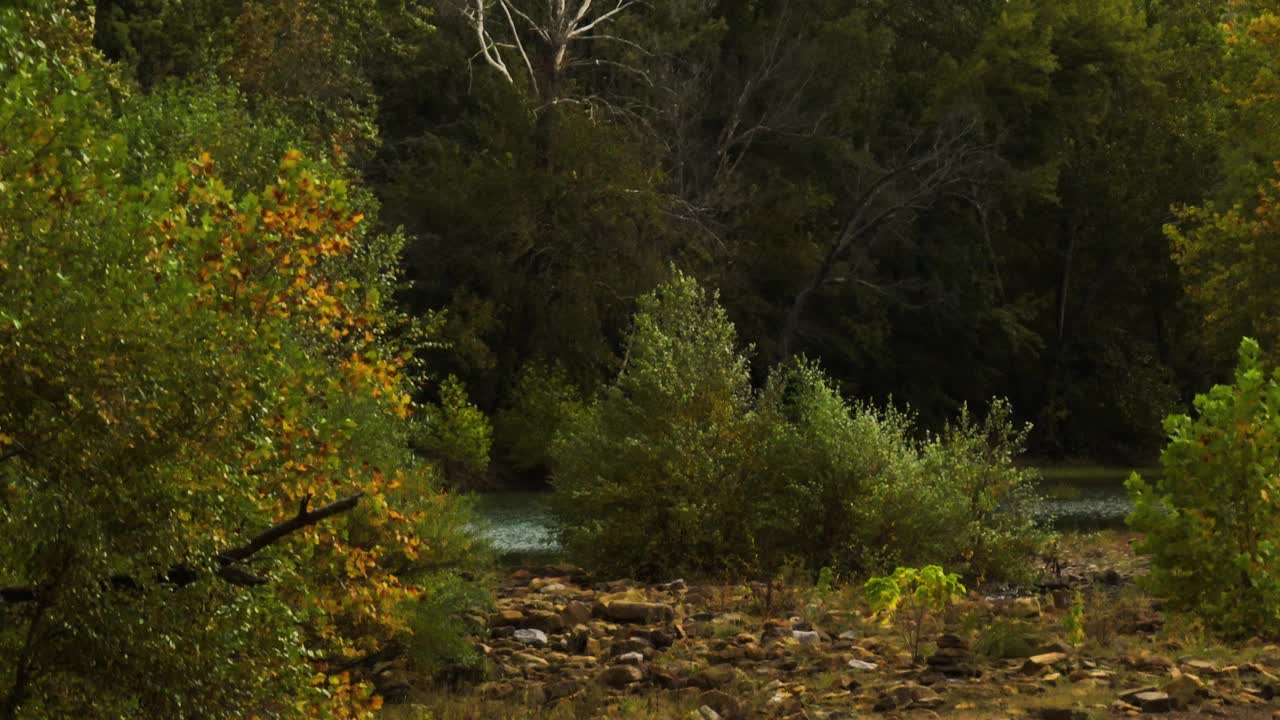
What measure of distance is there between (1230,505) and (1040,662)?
2288mm

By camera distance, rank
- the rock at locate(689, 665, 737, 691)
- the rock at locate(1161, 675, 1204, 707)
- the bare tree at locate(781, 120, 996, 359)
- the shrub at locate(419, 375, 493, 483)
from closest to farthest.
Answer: the rock at locate(1161, 675, 1204, 707)
the rock at locate(689, 665, 737, 691)
the shrub at locate(419, 375, 493, 483)
the bare tree at locate(781, 120, 996, 359)

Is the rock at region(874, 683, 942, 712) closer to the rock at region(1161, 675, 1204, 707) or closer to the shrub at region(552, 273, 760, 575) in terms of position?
the rock at region(1161, 675, 1204, 707)

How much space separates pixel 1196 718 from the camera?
35.8 ft

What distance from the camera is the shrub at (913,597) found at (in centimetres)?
1412

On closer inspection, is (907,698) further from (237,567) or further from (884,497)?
(884,497)

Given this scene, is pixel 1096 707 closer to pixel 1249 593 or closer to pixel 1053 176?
pixel 1249 593

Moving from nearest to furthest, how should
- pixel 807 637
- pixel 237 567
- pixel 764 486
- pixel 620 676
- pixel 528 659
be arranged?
pixel 237 567, pixel 620 676, pixel 528 659, pixel 807 637, pixel 764 486

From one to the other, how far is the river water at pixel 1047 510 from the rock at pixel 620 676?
29.0 feet

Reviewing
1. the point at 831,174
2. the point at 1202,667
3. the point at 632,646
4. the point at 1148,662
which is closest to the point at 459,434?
the point at 831,174

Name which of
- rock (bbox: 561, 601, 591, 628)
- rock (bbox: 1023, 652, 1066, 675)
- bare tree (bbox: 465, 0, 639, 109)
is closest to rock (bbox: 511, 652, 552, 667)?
rock (bbox: 561, 601, 591, 628)

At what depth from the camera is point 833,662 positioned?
538 inches

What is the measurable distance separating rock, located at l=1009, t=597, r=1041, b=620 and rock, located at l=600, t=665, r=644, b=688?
169 inches

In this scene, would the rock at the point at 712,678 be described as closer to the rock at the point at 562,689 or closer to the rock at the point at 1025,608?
the rock at the point at 562,689

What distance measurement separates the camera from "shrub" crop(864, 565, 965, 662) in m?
14.1
